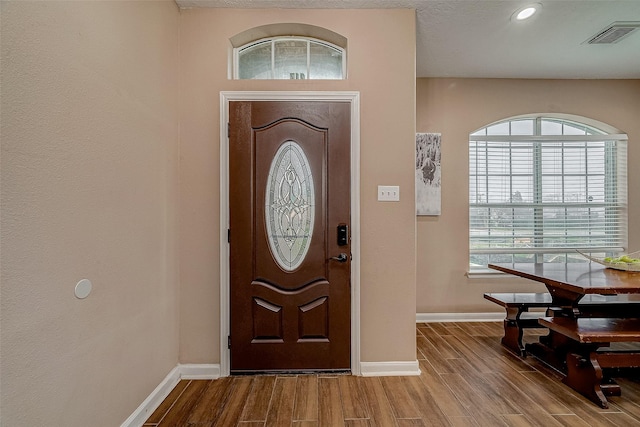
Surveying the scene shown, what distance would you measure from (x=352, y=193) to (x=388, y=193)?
0.92ft

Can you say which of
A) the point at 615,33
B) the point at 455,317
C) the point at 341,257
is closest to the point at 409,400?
the point at 341,257

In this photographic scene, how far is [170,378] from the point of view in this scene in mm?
2322

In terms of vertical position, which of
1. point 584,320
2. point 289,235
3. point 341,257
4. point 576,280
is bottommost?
point 584,320

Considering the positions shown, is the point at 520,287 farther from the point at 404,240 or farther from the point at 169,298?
the point at 169,298

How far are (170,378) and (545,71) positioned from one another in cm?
477

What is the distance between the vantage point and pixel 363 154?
100.0 inches

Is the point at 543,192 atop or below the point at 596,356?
atop

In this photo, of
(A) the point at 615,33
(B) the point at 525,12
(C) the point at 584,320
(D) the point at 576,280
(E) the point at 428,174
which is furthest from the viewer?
(E) the point at 428,174

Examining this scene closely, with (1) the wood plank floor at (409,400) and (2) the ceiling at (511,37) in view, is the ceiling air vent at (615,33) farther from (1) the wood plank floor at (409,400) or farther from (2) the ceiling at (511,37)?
(1) the wood plank floor at (409,400)

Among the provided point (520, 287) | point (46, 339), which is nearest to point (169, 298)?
point (46, 339)

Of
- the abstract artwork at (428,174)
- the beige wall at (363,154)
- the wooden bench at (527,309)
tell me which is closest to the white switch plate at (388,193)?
the beige wall at (363,154)

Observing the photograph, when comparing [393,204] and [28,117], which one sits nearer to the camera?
[28,117]

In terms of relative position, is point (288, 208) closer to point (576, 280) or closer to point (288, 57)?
point (288, 57)

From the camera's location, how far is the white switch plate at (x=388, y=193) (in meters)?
2.54
